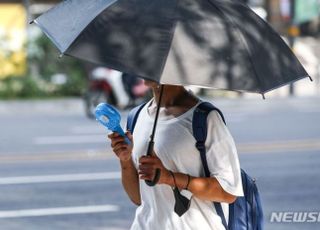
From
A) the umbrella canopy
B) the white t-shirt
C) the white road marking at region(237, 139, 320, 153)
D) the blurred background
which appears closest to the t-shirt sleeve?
the white t-shirt

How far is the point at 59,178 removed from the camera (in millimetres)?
10070

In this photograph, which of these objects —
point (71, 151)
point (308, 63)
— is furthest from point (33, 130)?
point (308, 63)

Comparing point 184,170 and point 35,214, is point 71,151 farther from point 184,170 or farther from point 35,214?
point 184,170

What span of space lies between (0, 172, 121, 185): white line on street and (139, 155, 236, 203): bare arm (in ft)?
22.4

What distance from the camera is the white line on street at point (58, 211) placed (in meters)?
8.18

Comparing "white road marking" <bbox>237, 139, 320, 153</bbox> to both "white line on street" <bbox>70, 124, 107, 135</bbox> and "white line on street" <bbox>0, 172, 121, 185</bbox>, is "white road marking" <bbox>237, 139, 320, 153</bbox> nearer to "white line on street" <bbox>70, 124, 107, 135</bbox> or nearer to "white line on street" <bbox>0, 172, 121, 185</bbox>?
"white line on street" <bbox>0, 172, 121, 185</bbox>

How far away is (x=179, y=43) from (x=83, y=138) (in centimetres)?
1100

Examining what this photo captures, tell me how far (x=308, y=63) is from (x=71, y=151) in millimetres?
15959

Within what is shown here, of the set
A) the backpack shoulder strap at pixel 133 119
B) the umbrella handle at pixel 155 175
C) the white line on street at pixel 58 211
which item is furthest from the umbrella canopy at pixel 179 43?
the white line on street at pixel 58 211

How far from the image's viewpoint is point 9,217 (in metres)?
8.09

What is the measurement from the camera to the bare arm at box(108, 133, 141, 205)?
3234mm

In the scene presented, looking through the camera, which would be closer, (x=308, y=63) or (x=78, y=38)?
(x=78, y=38)

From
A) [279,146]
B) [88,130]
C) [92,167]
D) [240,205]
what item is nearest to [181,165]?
[240,205]

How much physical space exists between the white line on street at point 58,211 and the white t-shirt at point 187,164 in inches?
195
